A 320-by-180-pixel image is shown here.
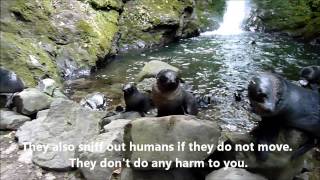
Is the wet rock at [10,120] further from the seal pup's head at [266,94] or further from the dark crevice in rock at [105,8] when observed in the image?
the dark crevice in rock at [105,8]

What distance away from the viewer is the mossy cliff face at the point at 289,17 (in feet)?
48.4

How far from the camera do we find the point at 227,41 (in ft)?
47.7

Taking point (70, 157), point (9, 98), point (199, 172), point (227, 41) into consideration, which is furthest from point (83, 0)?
point (199, 172)

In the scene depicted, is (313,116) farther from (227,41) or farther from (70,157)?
(227,41)

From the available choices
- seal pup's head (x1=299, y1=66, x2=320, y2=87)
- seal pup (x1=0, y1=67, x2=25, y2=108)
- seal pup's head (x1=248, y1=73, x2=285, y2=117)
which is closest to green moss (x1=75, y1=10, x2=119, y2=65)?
seal pup (x1=0, y1=67, x2=25, y2=108)

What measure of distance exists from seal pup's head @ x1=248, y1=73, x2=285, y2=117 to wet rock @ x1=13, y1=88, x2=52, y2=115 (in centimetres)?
350

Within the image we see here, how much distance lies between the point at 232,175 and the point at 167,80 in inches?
59.3

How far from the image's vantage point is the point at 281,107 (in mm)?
3551

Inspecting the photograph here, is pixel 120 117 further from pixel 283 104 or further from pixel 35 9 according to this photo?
pixel 35 9

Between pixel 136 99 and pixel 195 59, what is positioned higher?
pixel 195 59

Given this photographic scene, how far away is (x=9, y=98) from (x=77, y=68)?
214 inches

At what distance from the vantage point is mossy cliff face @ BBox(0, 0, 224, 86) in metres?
9.09

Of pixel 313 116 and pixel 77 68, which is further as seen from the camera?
pixel 77 68

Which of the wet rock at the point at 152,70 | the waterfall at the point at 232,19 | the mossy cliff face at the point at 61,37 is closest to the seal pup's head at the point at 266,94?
the wet rock at the point at 152,70
